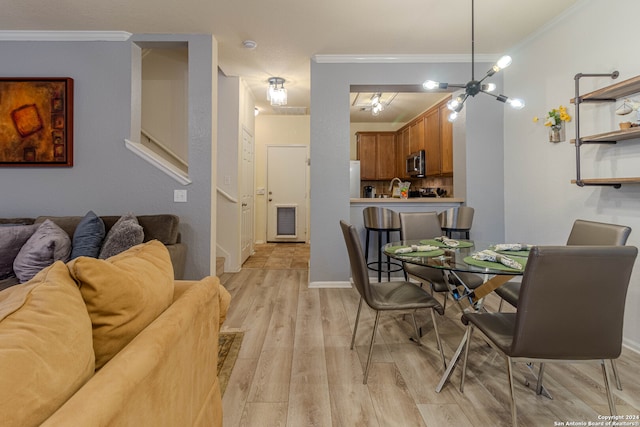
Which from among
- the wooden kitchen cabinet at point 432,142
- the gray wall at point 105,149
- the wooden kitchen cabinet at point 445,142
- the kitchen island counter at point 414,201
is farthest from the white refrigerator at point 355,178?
the gray wall at point 105,149

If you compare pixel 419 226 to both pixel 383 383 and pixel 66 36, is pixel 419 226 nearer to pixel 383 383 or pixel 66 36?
pixel 383 383

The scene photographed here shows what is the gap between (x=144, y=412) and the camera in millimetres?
709

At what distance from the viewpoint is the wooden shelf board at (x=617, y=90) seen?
201 centimetres

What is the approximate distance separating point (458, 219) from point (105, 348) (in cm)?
325

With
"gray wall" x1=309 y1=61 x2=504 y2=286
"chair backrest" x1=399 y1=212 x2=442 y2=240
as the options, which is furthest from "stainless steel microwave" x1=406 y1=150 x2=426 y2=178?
"chair backrest" x1=399 y1=212 x2=442 y2=240

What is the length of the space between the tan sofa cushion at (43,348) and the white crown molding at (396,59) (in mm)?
3500

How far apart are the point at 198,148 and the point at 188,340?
8.48 ft

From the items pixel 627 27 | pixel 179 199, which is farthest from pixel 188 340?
pixel 627 27

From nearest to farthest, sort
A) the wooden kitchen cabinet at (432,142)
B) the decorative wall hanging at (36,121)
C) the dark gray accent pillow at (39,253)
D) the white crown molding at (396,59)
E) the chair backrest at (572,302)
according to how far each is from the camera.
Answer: the chair backrest at (572,302), the dark gray accent pillow at (39,253), the decorative wall hanging at (36,121), the white crown molding at (396,59), the wooden kitchen cabinet at (432,142)

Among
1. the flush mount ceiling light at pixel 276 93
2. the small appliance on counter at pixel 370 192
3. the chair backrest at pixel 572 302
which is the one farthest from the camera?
the small appliance on counter at pixel 370 192

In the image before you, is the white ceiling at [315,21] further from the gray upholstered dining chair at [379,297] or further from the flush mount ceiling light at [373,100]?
the gray upholstered dining chair at [379,297]

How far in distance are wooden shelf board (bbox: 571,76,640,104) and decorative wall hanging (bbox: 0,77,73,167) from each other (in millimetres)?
4452

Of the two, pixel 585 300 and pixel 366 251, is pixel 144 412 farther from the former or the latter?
pixel 366 251

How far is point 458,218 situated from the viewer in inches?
132
